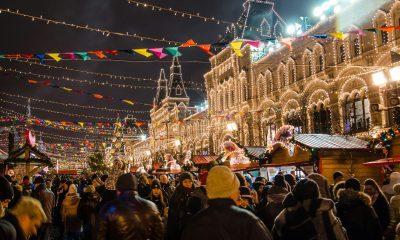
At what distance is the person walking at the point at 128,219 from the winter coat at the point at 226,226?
5.54 feet

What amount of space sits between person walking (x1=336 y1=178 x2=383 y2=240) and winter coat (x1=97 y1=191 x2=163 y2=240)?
269cm

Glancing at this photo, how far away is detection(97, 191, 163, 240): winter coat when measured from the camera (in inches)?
190

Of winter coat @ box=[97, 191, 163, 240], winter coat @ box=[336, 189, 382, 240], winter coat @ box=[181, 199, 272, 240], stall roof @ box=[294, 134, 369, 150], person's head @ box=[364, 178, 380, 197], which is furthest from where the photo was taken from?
stall roof @ box=[294, 134, 369, 150]

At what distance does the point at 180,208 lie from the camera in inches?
286

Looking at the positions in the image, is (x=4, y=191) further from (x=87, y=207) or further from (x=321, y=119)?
(x=321, y=119)

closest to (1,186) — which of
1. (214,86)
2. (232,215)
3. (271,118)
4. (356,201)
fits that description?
(232,215)

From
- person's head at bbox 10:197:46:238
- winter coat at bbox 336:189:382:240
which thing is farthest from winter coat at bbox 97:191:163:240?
winter coat at bbox 336:189:382:240

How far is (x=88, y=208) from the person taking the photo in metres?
10.3

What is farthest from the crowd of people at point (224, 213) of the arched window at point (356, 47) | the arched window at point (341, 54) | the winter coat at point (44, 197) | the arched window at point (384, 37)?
the arched window at point (341, 54)

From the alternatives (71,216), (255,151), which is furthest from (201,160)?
(71,216)

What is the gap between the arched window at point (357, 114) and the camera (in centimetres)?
2373

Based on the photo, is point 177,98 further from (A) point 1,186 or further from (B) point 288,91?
(A) point 1,186

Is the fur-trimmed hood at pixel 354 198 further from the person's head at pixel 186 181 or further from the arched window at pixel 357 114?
the arched window at pixel 357 114

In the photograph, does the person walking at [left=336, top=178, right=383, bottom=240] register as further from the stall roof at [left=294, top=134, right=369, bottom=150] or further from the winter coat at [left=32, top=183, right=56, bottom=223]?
the stall roof at [left=294, top=134, right=369, bottom=150]
